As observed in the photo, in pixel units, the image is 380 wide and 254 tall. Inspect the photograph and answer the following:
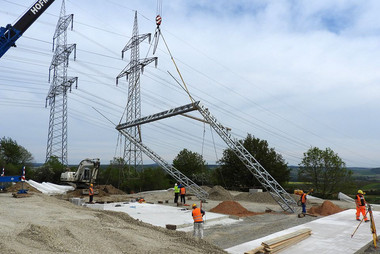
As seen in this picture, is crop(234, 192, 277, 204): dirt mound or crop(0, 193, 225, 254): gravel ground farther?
crop(234, 192, 277, 204): dirt mound

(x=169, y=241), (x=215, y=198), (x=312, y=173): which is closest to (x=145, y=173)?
(x=215, y=198)

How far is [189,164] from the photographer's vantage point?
4994cm

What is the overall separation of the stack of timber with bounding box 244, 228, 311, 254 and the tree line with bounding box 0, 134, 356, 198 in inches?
1054

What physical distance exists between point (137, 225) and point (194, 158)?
129 feet

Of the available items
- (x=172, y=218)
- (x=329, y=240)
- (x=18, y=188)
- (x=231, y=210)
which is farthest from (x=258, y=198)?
(x=18, y=188)

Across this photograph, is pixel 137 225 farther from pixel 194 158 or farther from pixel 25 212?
pixel 194 158

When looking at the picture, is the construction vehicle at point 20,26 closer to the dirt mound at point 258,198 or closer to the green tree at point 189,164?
the dirt mound at point 258,198

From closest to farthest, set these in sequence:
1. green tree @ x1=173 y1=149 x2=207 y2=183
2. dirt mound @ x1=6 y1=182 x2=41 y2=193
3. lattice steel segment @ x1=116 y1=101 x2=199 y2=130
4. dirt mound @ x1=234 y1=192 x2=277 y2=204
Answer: lattice steel segment @ x1=116 y1=101 x2=199 y2=130 < dirt mound @ x1=6 y1=182 x2=41 y2=193 < dirt mound @ x1=234 y1=192 x2=277 y2=204 < green tree @ x1=173 y1=149 x2=207 y2=183

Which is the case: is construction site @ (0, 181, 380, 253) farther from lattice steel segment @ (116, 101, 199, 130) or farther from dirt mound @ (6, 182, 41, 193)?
dirt mound @ (6, 182, 41, 193)

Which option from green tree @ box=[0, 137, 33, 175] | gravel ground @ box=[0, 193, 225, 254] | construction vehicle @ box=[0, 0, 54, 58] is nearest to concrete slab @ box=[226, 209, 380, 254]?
gravel ground @ box=[0, 193, 225, 254]

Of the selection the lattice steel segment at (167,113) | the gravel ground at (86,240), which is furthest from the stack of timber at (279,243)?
the lattice steel segment at (167,113)

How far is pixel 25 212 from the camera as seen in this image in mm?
12172

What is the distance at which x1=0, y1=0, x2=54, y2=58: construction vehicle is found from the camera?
18.0m

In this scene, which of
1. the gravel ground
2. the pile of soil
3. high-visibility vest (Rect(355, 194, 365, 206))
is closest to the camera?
the gravel ground
